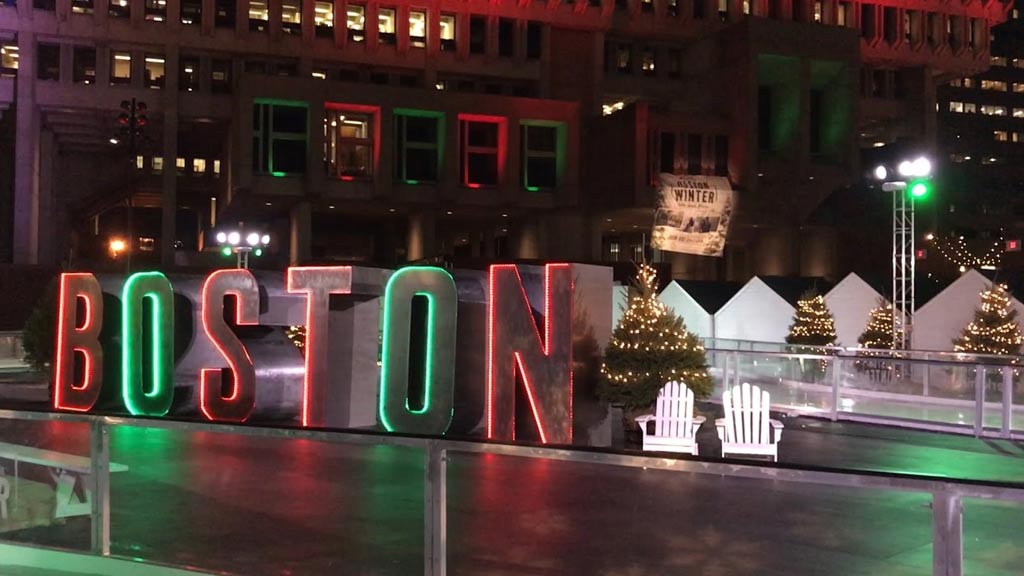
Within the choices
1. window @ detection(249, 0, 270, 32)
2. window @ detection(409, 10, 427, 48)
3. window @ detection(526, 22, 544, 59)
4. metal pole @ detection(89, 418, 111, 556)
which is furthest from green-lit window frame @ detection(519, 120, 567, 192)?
metal pole @ detection(89, 418, 111, 556)

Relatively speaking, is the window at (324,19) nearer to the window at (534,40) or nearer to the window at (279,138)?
the window at (279,138)

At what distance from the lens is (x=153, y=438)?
458 inches

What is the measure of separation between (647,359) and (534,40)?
45.4m

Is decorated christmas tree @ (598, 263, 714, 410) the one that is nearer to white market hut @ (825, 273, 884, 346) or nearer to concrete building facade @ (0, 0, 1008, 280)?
white market hut @ (825, 273, 884, 346)

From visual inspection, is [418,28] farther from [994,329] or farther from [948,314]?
[994,329]

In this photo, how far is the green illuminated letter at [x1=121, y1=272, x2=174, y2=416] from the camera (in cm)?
1387

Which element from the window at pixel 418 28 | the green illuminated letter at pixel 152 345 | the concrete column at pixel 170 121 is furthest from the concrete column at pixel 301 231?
the green illuminated letter at pixel 152 345

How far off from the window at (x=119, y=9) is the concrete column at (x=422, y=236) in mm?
18032

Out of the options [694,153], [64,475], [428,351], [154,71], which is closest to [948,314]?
[428,351]

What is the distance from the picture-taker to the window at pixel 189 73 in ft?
172

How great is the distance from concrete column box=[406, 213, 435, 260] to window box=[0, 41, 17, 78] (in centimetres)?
2220

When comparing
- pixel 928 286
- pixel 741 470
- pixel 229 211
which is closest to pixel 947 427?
pixel 741 470

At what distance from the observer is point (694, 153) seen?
5212cm

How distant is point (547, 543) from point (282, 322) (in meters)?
8.53
